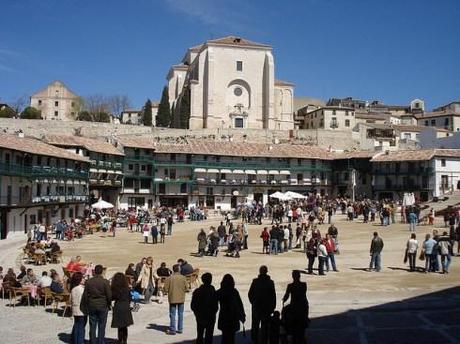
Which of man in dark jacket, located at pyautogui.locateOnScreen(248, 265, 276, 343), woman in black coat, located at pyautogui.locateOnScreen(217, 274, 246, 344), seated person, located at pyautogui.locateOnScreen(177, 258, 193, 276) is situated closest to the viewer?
woman in black coat, located at pyautogui.locateOnScreen(217, 274, 246, 344)

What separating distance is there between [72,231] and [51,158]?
1114 cm

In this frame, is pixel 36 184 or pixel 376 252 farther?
pixel 36 184

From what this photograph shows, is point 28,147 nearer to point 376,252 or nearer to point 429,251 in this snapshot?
point 376,252

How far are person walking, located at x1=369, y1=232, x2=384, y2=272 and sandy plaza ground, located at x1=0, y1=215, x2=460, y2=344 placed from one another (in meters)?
0.53

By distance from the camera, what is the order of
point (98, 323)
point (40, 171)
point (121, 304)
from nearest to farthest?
point (98, 323), point (121, 304), point (40, 171)

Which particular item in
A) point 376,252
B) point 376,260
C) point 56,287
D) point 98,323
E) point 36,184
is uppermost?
point 36,184

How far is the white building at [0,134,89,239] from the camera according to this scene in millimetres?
36188

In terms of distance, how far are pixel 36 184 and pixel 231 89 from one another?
5087cm

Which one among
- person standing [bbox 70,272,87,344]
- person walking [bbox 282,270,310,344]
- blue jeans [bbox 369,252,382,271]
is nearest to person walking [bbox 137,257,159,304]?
person standing [bbox 70,272,87,344]

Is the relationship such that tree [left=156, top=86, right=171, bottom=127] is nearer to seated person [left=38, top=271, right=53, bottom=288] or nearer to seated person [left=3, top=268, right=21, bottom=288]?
seated person [left=3, top=268, right=21, bottom=288]

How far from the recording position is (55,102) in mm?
114438

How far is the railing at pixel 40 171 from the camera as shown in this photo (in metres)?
35.9

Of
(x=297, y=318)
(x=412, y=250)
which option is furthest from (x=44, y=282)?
(x=412, y=250)

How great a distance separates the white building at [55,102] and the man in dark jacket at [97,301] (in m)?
109
